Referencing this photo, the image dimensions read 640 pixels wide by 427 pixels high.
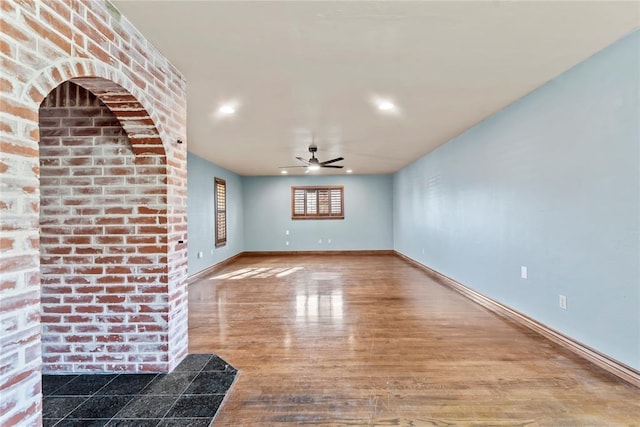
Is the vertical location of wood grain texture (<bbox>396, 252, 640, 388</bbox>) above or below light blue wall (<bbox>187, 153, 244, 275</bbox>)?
below

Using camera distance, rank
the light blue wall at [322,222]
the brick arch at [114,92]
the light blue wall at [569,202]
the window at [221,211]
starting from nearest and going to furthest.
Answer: the brick arch at [114,92] < the light blue wall at [569,202] < the window at [221,211] < the light blue wall at [322,222]

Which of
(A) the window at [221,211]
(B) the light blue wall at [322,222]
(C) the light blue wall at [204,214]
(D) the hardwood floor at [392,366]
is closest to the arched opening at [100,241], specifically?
(D) the hardwood floor at [392,366]

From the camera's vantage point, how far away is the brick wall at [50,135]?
114 cm

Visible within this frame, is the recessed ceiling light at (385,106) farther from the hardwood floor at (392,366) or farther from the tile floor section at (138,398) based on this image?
the tile floor section at (138,398)

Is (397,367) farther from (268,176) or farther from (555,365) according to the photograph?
(268,176)

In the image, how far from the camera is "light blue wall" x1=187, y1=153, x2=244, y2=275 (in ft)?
18.7

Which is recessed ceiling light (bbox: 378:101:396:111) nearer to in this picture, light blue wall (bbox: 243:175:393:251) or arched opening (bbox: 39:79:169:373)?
arched opening (bbox: 39:79:169:373)

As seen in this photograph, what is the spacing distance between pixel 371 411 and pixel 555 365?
1.63 meters

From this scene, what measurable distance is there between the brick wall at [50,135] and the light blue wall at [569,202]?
332cm

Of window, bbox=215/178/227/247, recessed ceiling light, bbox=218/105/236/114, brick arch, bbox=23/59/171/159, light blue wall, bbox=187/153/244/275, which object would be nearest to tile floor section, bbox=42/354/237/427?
brick arch, bbox=23/59/171/159

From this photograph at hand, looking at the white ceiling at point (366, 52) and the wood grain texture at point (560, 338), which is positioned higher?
the white ceiling at point (366, 52)

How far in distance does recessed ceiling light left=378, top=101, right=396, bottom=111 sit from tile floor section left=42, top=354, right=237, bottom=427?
9.50ft

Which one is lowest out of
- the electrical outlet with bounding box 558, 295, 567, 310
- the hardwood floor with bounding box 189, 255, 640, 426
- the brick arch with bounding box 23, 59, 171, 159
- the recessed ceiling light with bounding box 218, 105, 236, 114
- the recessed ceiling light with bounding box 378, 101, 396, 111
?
the hardwood floor with bounding box 189, 255, 640, 426

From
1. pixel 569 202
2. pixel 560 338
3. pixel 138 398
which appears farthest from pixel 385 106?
pixel 138 398
